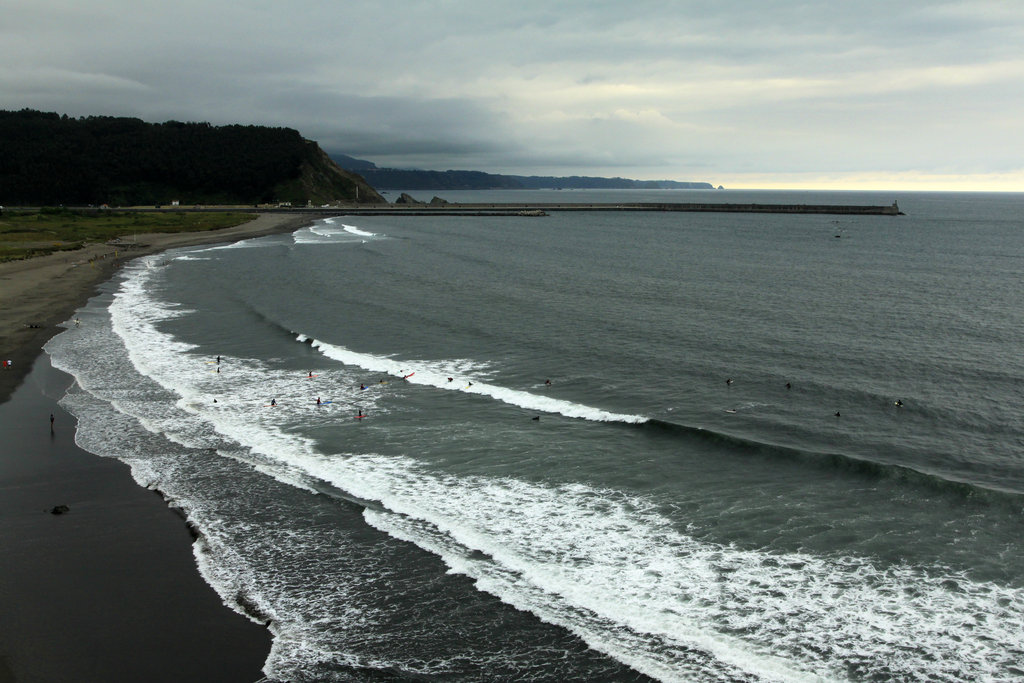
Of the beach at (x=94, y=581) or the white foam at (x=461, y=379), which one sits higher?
the white foam at (x=461, y=379)

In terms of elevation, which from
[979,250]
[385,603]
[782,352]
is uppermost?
[979,250]

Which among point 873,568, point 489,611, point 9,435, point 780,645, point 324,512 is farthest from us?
point 9,435

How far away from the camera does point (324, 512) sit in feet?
78.9

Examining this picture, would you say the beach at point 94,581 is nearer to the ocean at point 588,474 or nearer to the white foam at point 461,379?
the ocean at point 588,474

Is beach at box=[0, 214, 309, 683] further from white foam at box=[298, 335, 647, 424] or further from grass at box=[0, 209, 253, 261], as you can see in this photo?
grass at box=[0, 209, 253, 261]

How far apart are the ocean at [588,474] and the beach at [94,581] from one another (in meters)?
0.91

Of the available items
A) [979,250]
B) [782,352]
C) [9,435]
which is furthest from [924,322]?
[979,250]

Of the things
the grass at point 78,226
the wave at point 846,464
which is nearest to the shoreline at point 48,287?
the grass at point 78,226

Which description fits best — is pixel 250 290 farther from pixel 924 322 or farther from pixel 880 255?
pixel 880 255

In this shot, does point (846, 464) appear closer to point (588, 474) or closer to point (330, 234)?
point (588, 474)

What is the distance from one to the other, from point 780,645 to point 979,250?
4742 inches

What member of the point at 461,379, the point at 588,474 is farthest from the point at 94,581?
the point at 461,379

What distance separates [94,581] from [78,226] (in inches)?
5182

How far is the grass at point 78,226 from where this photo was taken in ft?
318
